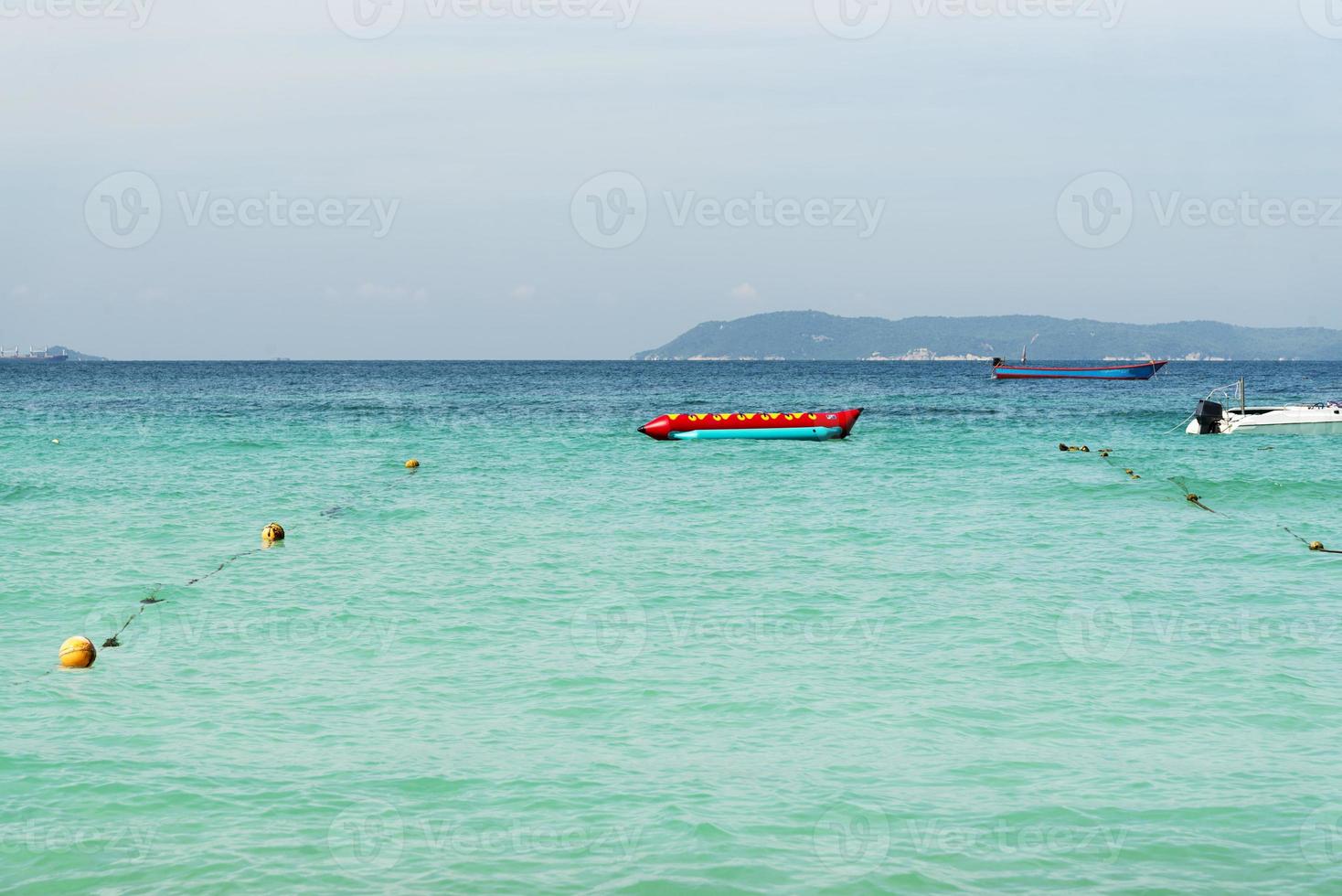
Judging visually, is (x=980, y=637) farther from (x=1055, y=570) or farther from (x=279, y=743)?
(x=279, y=743)

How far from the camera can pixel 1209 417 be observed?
156ft

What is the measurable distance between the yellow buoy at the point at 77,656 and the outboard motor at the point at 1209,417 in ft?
143

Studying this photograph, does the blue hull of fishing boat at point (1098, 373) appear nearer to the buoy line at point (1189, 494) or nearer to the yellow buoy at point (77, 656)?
the buoy line at point (1189, 494)

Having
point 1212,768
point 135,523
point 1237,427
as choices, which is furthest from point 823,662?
point 1237,427

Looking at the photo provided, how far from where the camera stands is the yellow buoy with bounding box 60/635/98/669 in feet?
42.5

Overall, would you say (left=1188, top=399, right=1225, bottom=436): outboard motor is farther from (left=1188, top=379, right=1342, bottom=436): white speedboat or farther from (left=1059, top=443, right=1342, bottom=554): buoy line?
(left=1059, top=443, right=1342, bottom=554): buoy line

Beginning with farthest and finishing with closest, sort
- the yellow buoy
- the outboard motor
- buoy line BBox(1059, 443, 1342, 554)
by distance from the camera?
1. the outboard motor
2. buoy line BBox(1059, 443, 1342, 554)
3. the yellow buoy

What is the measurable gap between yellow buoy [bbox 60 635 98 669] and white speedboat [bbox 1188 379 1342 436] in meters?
41.5

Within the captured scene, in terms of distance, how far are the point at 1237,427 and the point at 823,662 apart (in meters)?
39.5

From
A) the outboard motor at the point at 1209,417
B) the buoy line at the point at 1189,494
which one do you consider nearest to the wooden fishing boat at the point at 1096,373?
the outboard motor at the point at 1209,417

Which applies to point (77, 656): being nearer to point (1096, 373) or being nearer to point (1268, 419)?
point (1268, 419)

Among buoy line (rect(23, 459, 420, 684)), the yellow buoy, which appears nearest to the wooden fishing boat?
buoy line (rect(23, 459, 420, 684))

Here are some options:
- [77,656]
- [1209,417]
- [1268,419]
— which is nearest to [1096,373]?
[1209,417]

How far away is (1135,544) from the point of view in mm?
21391
